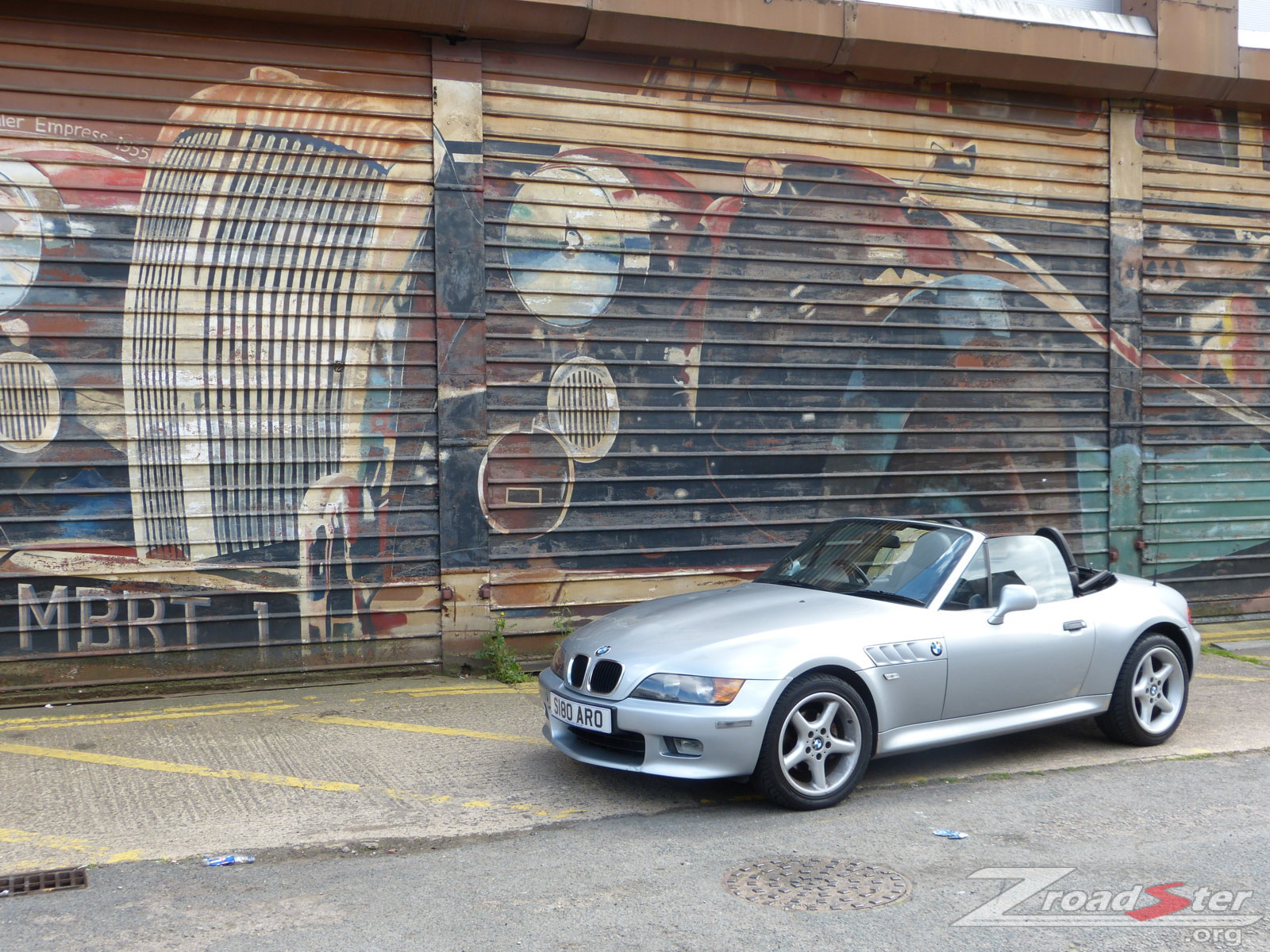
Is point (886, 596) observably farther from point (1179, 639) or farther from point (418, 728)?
point (418, 728)

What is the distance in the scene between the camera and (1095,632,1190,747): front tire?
6.25 metres

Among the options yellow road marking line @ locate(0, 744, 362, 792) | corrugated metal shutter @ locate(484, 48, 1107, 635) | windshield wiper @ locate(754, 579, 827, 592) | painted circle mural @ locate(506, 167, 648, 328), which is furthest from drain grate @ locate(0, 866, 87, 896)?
painted circle mural @ locate(506, 167, 648, 328)

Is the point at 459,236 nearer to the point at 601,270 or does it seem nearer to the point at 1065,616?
the point at 601,270

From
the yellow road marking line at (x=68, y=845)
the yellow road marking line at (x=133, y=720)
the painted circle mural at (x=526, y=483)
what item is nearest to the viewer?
the yellow road marking line at (x=68, y=845)

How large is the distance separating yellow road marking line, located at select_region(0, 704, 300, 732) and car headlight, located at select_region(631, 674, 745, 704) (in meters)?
3.14

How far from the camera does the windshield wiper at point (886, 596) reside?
571cm

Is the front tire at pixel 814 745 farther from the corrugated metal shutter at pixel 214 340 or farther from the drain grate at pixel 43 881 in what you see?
the corrugated metal shutter at pixel 214 340

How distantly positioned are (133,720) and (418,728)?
1.81m

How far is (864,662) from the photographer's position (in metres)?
5.28

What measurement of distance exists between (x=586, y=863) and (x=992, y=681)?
2.43 metres

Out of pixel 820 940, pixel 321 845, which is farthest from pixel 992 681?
pixel 321 845

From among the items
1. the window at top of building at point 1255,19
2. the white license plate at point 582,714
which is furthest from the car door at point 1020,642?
the window at top of building at point 1255,19

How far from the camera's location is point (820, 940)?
147 inches

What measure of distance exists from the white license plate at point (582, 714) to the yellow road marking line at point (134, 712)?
2.58 m
